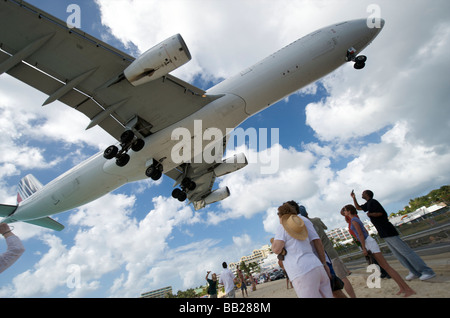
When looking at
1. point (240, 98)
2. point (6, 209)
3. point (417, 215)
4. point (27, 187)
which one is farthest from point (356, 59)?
point (417, 215)

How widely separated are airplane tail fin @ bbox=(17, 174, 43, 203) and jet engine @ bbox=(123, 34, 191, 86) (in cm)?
1521

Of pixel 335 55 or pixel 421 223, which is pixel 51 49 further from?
pixel 421 223

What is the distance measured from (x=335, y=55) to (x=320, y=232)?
34.5 ft

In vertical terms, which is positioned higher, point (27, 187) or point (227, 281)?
point (27, 187)

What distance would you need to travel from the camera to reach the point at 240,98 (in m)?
11.7

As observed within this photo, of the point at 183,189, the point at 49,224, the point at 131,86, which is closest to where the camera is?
the point at 131,86

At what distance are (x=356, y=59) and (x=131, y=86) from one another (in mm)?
12044

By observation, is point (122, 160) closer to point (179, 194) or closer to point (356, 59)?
point (179, 194)

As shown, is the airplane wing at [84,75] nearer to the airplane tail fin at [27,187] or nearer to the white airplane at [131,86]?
the white airplane at [131,86]

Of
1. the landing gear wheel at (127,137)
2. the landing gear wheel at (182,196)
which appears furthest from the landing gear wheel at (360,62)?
the landing gear wheel at (182,196)

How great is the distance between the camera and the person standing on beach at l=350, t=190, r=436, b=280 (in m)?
5.34

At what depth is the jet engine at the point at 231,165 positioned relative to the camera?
17.9 metres

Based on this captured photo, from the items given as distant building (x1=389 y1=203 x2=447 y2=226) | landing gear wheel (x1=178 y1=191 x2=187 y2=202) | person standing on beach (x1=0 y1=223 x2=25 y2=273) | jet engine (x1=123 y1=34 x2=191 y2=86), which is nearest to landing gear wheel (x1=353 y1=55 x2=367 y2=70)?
jet engine (x1=123 y1=34 x2=191 y2=86)
